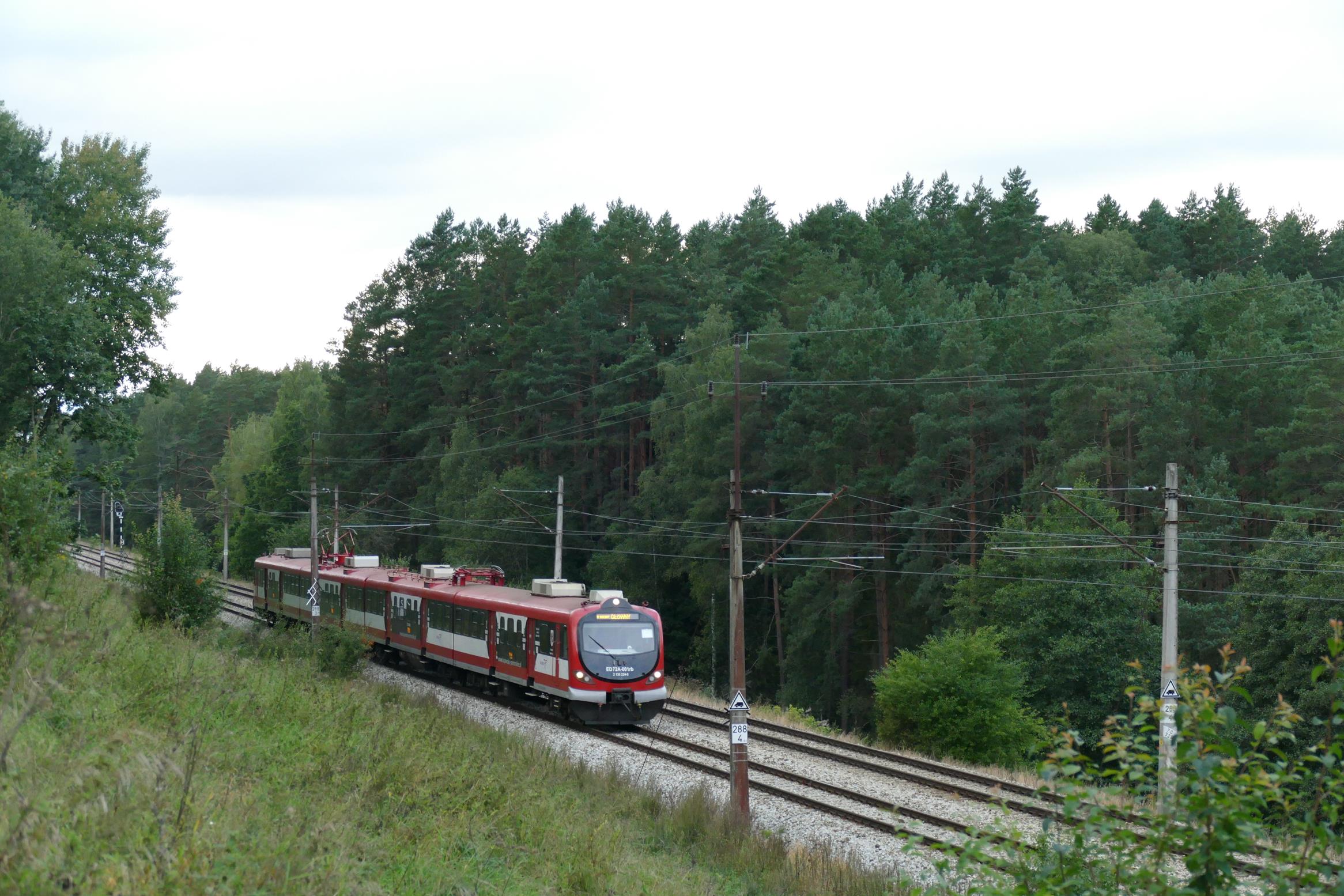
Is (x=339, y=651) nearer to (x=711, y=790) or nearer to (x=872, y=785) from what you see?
(x=711, y=790)

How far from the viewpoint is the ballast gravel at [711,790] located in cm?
1468

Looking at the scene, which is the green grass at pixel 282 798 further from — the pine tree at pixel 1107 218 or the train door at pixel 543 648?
the pine tree at pixel 1107 218

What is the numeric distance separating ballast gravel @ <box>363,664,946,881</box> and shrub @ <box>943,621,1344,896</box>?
6.11 metres

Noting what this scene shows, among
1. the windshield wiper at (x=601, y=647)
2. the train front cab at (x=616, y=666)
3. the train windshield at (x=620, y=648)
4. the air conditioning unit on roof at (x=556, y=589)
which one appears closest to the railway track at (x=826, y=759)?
the train front cab at (x=616, y=666)

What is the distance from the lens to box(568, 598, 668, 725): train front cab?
23.3 metres

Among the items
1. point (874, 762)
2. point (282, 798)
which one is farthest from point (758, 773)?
point (282, 798)

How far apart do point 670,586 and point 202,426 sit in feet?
283

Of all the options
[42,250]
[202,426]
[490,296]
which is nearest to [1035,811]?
[42,250]

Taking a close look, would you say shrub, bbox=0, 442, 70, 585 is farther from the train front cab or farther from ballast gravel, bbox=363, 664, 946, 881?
the train front cab

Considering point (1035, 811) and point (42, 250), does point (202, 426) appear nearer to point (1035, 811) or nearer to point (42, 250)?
point (42, 250)

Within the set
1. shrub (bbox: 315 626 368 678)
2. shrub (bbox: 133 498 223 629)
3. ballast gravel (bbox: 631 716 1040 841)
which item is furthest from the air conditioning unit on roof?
shrub (bbox: 133 498 223 629)

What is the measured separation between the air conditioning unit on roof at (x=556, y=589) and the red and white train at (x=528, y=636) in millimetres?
28

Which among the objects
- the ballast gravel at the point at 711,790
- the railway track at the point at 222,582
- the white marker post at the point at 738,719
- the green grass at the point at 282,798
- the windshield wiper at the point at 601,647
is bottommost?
the railway track at the point at 222,582

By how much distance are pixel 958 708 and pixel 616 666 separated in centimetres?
902
